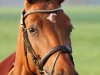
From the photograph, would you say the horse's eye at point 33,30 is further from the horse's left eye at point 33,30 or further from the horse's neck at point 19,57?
the horse's neck at point 19,57

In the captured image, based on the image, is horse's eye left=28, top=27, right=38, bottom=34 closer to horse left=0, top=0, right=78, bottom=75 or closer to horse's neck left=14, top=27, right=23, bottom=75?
horse left=0, top=0, right=78, bottom=75

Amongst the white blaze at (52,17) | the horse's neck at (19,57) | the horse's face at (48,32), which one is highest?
the white blaze at (52,17)

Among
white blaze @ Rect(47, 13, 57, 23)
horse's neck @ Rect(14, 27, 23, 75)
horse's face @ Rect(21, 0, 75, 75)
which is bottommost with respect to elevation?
horse's neck @ Rect(14, 27, 23, 75)

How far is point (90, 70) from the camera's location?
15984 mm

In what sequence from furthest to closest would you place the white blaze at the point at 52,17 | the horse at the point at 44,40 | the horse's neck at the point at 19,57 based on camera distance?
the horse's neck at the point at 19,57
the white blaze at the point at 52,17
the horse at the point at 44,40

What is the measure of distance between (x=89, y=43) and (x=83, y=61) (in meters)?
7.04

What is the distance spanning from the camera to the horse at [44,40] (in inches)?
207

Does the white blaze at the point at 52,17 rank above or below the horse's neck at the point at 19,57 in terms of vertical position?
above

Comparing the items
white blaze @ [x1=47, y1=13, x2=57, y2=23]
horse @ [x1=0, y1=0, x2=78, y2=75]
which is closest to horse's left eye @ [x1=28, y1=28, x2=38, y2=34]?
horse @ [x1=0, y1=0, x2=78, y2=75]

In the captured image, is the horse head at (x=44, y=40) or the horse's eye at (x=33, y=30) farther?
the horse's eye at (x=33, y=30)

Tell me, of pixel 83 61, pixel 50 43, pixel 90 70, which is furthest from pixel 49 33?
pixel 83 61

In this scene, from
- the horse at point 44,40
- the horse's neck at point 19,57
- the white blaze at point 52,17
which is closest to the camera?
the horse at point 44,40

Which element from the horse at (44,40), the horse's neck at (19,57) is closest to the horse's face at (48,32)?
the horse at (44,40)

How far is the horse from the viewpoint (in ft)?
17.2
